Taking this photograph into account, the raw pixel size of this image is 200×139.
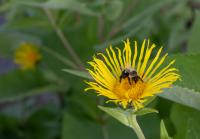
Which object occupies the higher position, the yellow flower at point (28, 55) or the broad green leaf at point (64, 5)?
the yellow flower at point (28, 55)

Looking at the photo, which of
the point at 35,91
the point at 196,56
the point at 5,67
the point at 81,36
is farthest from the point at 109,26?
the point at 5,67

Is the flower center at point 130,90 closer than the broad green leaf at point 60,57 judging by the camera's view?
Yes

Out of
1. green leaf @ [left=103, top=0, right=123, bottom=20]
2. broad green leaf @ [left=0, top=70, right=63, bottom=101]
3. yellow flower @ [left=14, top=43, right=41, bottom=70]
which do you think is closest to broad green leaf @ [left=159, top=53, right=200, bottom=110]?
green leaf @ [left=103, top=0, right=123, bottom=20]

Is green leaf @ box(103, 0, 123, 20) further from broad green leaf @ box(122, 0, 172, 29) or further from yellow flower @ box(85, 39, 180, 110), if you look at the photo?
yellow flower @ box(85, 39, 180, 110)

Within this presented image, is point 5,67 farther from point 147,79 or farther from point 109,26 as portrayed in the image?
point 147,79

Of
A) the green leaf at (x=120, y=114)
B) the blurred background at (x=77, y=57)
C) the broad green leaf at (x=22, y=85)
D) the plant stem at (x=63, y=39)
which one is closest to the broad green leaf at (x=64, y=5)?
the blurred background at (x=77, y=57)

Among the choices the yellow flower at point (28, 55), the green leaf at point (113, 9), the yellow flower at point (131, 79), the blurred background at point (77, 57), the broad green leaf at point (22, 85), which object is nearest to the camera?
the yellow flower at point (131, 79)

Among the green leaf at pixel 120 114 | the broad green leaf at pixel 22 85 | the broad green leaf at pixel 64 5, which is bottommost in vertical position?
the green leaf at pixel 120 114

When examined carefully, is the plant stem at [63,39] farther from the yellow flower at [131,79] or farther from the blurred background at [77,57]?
the yellow flower at [131,79]
